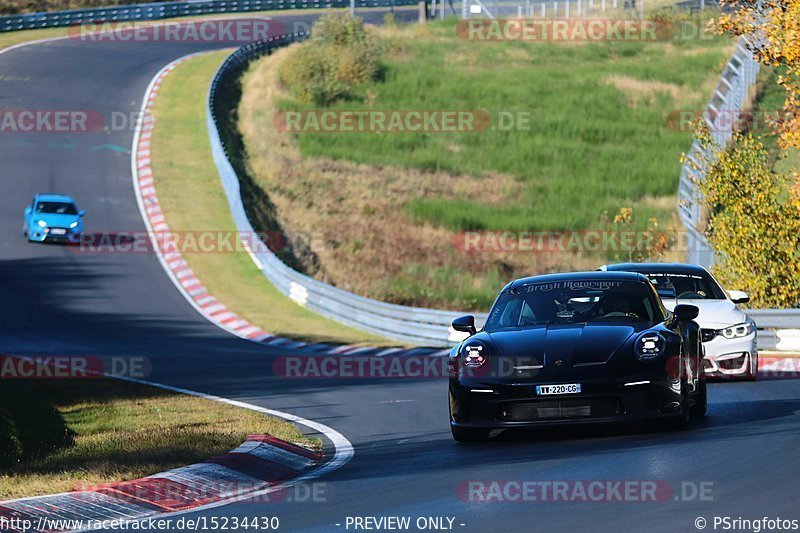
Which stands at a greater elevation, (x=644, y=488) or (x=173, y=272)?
(x=644, y=488)

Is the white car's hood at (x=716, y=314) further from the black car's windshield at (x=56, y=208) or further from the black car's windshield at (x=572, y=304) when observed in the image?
the black car's windshield at (x=56, y=208)

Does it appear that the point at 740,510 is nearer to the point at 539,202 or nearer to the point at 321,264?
the point at 321,264

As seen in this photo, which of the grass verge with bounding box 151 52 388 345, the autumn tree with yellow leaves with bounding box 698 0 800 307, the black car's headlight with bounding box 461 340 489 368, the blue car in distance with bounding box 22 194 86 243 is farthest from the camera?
the blue car in distance with bounding box 22 194 86 243

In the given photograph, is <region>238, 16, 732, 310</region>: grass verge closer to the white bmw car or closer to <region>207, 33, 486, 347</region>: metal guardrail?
<region>207, 33, 486, 347</region>: metal guardrail

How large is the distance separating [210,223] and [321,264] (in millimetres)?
3508

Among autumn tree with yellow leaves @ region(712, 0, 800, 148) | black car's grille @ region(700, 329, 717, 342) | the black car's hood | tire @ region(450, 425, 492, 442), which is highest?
autumn tree with yellow leaves @ region(712, 0, 800, 148)

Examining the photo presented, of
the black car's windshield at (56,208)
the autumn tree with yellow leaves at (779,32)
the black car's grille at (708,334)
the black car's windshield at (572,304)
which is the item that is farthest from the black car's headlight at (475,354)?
the black car's windshield at (56,208)

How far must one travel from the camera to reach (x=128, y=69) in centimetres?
5700

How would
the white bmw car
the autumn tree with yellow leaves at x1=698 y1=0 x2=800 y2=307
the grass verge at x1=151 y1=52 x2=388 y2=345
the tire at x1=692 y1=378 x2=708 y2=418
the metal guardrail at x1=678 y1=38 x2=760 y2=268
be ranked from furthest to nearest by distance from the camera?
the metal guardrail at x1=678 y1=38 x2=760 y2=268, the grass verge at x1=151 y1=52 x2=388 y2=345, the autumn tree with yellow leaves at x1=698 y1=0 x2=800 y2=307, the white bmw car, the tire at x1=692 y1=378 x2=708 y2=418

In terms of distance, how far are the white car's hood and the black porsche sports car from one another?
4473 mm

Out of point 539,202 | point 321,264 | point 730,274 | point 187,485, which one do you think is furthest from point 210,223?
point 187,485

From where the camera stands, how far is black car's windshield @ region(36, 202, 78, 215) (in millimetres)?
35188

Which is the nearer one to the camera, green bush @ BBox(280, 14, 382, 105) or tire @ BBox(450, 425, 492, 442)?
tire @ BBox(450, 425, 492, 442)

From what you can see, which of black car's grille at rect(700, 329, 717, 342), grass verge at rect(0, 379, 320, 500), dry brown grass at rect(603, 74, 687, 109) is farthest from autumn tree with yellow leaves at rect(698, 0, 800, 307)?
dry brown grass at rect(603, 74, 687, 109)
